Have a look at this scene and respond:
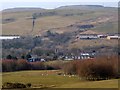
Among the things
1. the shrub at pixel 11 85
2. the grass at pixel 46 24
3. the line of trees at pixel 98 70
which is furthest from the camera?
the grass at pixel 46 24

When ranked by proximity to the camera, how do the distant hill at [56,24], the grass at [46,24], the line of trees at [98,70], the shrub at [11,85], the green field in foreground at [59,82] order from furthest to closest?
the distant hill at [56,24] → the grass at [46,24] → the line of trees at [98,70] → the shrub at [11,85] → the green field in foreground at [59,82]

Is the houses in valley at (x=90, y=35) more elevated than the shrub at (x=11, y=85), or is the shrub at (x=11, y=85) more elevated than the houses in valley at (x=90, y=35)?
the shrub at (x=11, y=85)

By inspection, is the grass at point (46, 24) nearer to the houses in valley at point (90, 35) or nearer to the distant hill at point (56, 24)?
the distant hill at point (56, 24)

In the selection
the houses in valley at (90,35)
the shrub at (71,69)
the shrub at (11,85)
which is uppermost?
the shrub at (11,85)

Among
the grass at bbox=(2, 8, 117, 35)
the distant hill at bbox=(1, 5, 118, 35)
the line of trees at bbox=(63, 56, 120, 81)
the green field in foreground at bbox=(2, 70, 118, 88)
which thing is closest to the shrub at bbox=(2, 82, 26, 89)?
the green field in foreground at bbox=(2, 70, 118, 88)

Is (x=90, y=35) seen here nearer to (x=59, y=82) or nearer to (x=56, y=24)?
(x=56, y=24)

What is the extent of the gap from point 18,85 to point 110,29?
76.3m

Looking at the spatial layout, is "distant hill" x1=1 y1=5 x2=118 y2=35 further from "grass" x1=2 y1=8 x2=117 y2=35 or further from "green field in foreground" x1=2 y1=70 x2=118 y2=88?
"green field in foreground" x1=2 y1=70 x2=118 y2=88

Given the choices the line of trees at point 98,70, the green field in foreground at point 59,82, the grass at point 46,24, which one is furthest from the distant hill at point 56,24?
the green field in foreground at point 59,82

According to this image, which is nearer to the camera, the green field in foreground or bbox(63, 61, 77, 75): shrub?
the green field in foreground

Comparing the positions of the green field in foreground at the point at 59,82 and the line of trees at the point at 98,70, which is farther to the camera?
the line of trees at the point at 98,70

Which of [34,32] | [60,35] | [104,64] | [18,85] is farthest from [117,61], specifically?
[34,32]

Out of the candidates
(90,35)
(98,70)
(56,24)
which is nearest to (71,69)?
(98,70)

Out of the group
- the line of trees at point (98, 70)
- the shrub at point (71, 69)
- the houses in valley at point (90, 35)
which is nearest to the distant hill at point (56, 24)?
the houses in valley at point (90, 35)
